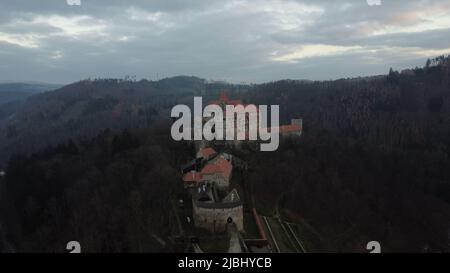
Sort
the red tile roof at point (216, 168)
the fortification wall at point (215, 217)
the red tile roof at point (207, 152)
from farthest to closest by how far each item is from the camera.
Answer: the red tile roof at point (207, 152) → the red tile roof at point (216, 168) → the fortification wall at point (215, 217)

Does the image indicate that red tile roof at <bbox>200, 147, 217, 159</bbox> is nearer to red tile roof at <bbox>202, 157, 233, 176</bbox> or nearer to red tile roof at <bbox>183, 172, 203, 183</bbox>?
red tile roof at <bbox>202, 157, 233, 176</bbox>

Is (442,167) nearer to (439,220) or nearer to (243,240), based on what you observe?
(439,220)

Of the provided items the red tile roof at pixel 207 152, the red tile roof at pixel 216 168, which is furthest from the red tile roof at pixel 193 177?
the red tile roof at pixel 207 152

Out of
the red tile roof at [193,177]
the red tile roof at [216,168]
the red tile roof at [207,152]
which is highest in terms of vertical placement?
the red tile roof at [207,152]

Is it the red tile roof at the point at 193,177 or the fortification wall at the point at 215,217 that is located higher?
the red tile roof at the point at 193,177

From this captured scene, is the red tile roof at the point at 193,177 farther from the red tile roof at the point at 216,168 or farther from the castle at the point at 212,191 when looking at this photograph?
the red tile roof at the point at 216,168

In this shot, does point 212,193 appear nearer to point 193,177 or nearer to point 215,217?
point 193,177

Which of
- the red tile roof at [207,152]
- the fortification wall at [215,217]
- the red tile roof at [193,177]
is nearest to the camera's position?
the fortification wall at [215,217]

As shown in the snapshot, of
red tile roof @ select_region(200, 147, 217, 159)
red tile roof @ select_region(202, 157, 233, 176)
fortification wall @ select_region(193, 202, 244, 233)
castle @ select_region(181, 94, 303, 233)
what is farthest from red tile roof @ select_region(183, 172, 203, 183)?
fortification wall @ select_region(193, 202, 244, 233)

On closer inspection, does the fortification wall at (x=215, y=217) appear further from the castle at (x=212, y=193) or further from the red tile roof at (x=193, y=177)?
the red tile roof at (x=193, y=177)

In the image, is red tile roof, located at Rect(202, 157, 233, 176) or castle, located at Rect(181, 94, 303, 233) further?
red tile roof, located at Rect(202, 157, 233, 176)

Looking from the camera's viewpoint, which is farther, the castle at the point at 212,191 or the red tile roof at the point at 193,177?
the red tile roof at the point at 193,177
